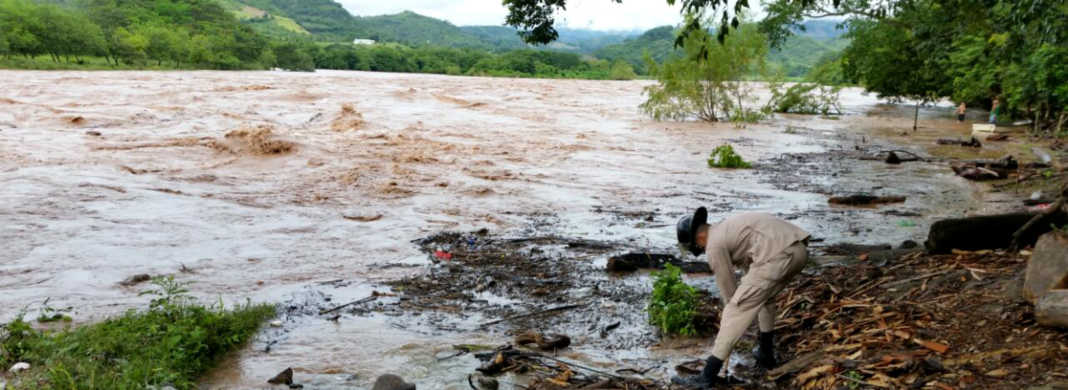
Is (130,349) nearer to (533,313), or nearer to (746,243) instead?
(533,313)

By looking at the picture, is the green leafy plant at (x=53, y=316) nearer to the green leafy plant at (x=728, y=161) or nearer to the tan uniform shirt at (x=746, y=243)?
the tan uniform shirt at (x=746, y=243)

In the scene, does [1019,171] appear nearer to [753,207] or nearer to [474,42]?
[753,207]

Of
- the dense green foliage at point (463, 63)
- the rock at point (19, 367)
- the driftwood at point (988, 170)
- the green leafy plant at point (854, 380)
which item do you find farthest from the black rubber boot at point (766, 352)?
the dense green foliage at point (463, 63)

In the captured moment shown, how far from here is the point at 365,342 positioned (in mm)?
6559

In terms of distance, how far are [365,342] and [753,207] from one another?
799cm

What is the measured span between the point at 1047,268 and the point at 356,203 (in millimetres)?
10665

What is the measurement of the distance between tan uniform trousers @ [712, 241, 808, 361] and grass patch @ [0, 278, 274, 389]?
367cm

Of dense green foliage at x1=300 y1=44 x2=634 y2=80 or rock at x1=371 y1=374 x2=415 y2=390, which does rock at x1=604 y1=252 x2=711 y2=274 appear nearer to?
rock at x1=371 y1=374 x2=415 y2=390

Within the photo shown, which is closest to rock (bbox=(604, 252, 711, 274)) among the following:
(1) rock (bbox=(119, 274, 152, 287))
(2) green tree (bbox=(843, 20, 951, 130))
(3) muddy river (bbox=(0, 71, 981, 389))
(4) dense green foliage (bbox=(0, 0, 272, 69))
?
(3) muddy river (bbox=(0, 71, 981, 389))

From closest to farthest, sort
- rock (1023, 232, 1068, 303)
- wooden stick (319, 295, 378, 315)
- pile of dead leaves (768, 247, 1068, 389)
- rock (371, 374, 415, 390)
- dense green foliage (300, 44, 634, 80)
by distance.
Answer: pile of dead leaves (768, 247, 1068, 389)
rock (1023, 232, 1068, 303)
rock (371, 374, 415, 390)
wooden stick (319, 295, 378, 315)
dense green foliage (300, 44, 634, 80)

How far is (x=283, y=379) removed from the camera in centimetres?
557

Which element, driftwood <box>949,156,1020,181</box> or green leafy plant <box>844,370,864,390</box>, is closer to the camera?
green leafy plant <box>844,370,864,390</box>

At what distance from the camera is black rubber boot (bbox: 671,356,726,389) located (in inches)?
199

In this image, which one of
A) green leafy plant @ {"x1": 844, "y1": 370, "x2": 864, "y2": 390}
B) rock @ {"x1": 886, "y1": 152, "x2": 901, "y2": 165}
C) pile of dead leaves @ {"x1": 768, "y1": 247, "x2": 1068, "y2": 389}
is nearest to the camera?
pile of dead leaves @ {"x1": 768, "y1": 247, "x2": 1068, "y2": 389}
